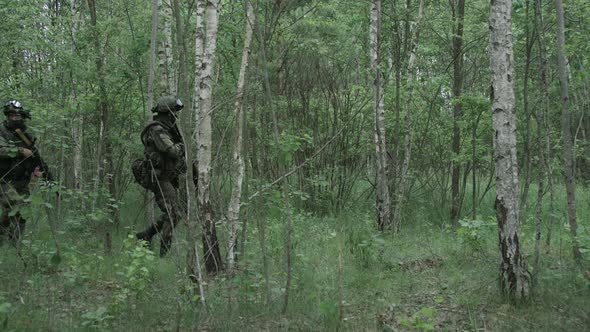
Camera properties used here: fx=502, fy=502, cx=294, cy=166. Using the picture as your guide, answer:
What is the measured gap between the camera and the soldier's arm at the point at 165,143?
17.9ft

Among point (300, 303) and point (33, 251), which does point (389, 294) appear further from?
point (33, 251)

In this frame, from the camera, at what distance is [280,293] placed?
4094 millimetres

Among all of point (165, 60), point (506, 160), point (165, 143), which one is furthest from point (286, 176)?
point (165, 60)

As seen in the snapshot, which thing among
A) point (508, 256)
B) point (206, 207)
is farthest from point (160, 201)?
point (508, 256)

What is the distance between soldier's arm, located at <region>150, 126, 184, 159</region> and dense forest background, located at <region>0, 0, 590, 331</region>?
491 millimetres

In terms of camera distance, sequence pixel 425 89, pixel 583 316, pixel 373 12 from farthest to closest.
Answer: pixel 425 89
pixel 373 12
pixel 583 316

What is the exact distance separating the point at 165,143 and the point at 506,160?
3.45m

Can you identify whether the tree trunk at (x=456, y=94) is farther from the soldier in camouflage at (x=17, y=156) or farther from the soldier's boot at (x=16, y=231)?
the soldier's boot at (x=16, y=231)

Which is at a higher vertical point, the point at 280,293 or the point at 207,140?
the point at 207,140

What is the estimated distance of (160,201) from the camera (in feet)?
19.2

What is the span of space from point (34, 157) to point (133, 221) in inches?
113

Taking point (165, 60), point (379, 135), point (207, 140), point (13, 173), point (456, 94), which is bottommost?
point (13, 173)

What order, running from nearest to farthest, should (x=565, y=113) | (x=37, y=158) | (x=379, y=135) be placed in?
(x=565, y=113) < (x=37, y=158) < (x=379, y=135)

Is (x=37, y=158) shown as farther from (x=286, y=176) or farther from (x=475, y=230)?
(x=475, y=230)
